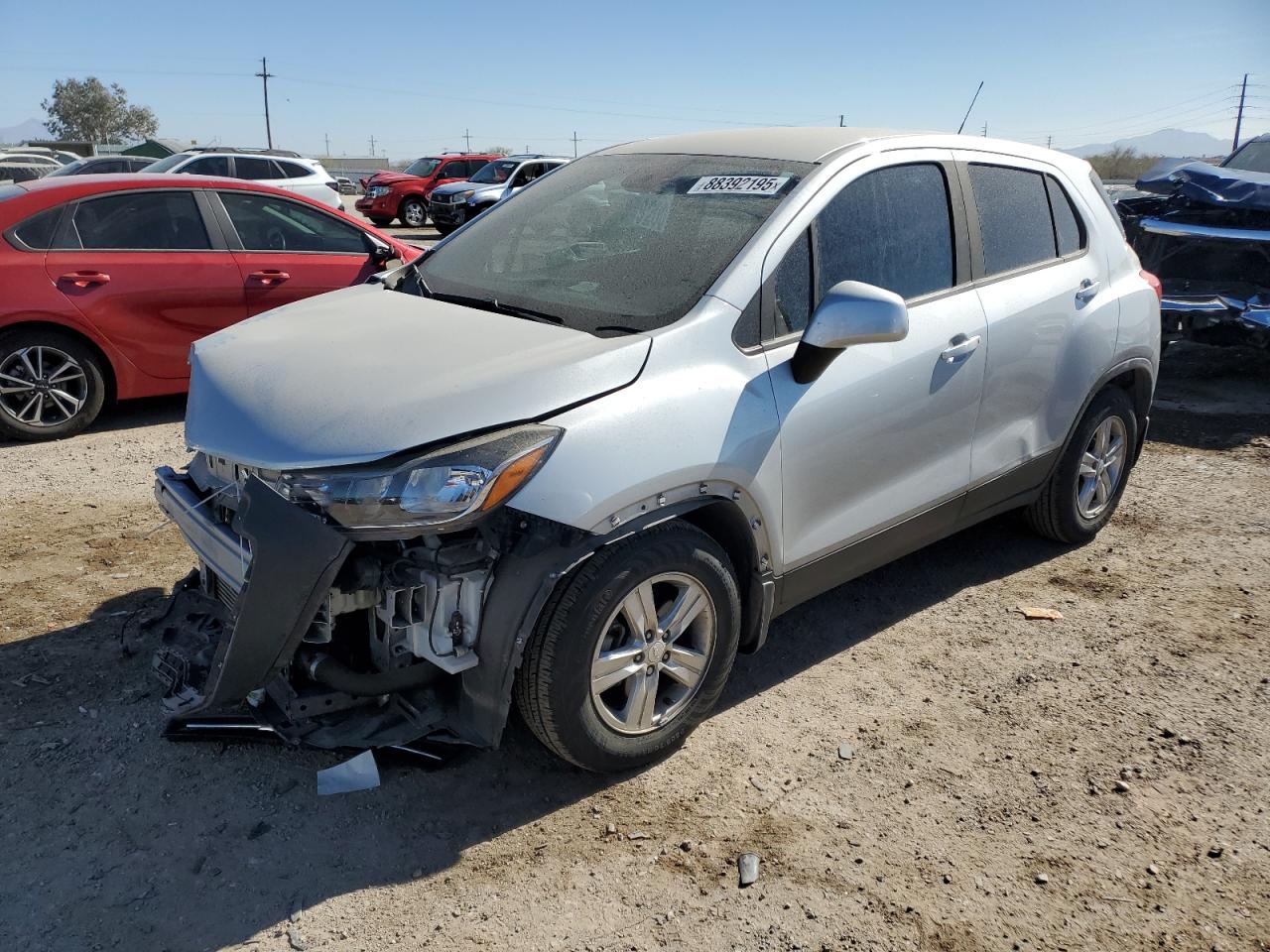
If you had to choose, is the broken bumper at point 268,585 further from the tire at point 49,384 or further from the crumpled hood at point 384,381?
the tire at point 49,384

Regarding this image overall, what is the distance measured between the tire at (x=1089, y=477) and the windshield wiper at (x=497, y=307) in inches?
103

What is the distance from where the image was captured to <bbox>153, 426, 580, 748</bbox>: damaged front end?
2.64m

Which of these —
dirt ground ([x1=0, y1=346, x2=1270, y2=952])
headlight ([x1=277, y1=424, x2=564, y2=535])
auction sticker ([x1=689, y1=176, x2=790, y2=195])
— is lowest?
dirt ground ([x1=0, y1=346, x2=1270, y2=952])

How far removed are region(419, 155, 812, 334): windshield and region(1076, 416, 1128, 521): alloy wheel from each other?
88.6 inches

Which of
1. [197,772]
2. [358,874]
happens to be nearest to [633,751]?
[358,874]

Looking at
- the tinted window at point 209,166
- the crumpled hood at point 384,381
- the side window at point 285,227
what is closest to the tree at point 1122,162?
the tinted window at point 209,166

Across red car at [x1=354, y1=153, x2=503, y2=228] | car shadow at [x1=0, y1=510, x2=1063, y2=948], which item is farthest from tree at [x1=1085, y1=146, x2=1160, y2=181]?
car shadow at [x1=0, y1=510, x2=1063, y2=948]

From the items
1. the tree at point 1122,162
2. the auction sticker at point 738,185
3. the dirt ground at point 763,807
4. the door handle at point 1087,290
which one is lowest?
the dirt ground at point 763,807

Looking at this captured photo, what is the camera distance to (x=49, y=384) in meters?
6.39

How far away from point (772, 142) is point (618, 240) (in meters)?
0.74

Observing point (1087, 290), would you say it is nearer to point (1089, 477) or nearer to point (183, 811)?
point (1089, 477)

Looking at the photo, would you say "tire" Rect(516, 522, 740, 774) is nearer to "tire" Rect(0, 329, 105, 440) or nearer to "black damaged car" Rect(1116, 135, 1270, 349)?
"tire" Rect(0, 329, 105, 440)

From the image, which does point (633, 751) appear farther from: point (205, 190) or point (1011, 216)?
point (205, 190)

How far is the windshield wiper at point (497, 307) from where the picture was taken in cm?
332
